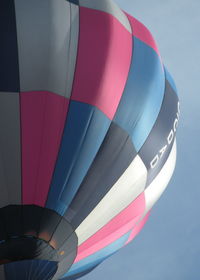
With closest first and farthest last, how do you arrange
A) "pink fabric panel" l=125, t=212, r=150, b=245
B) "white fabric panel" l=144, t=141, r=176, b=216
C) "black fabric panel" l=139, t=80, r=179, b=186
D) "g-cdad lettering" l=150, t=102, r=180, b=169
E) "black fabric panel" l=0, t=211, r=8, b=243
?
1. "black fabric panel" l=0, t=211, r=8, b=243
2. "black fabric panel" l=139, t=80, r=179, b=186
3. "g-cdad lettering" l=150, t=102, r=180, b=169
4. "white fabric panel" l=144, t=141, r=176, b=216
5. "pink fabric panel" l=125, t=212, r=150, b=245

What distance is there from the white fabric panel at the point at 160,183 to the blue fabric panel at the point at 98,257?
610 mm

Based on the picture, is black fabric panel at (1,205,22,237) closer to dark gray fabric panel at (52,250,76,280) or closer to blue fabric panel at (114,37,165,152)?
dark gray fabric panel at (52,250,76,280)

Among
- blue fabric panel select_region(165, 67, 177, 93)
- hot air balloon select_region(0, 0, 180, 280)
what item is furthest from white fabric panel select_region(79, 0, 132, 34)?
blue fabric panel select_region(165, 67, 177, 93)

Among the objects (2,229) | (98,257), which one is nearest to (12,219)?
(2,229)

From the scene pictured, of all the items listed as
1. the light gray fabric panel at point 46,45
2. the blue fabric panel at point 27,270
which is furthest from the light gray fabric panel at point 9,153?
the blue fabric panel at point 27,270

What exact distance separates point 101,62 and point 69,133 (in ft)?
3.65

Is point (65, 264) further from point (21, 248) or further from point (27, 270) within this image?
point (21, 248)

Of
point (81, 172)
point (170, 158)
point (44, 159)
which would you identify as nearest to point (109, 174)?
point (81, 172)

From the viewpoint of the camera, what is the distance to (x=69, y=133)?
7242 mm

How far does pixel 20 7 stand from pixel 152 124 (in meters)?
2.43

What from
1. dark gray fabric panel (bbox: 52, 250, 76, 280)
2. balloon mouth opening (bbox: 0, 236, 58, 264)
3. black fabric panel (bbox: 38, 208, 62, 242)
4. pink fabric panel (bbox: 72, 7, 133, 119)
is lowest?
dark gray fabric panel (bbox: 52, 250, 76, 280)

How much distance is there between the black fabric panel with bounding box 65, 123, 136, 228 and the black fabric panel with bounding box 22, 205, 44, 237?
38 centimetres

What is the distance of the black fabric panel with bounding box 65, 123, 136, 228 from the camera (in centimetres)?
727

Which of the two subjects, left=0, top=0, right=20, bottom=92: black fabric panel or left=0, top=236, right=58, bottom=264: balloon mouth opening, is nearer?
left=0, top=236, right=58, bottom=264: balloon mouth opening
